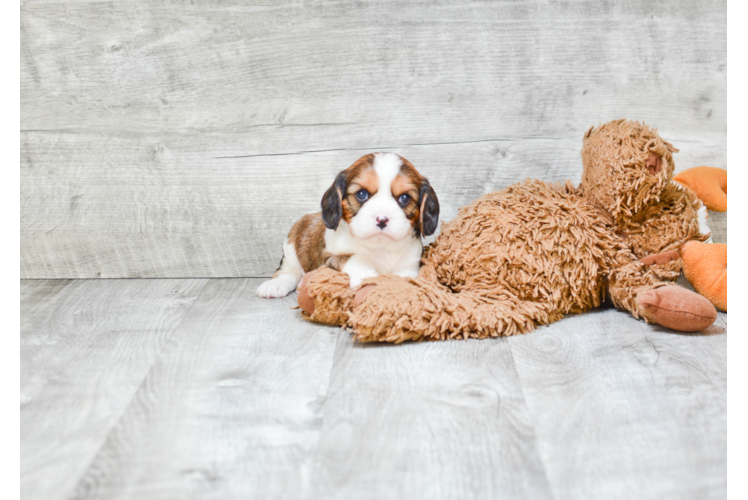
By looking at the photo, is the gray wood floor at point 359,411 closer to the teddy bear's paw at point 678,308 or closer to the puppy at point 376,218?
the teddy bear's paw at point 678,308

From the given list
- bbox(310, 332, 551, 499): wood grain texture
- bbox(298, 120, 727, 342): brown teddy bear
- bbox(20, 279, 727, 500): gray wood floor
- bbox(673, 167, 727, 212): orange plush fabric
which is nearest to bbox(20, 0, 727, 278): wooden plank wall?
bbox(673, 167, 727, 212): orange plush fabric

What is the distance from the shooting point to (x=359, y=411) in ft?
4.66

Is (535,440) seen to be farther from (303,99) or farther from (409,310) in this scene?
(303,99)

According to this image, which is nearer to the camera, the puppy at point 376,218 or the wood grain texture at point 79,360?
the wood grain texture at point 79,360

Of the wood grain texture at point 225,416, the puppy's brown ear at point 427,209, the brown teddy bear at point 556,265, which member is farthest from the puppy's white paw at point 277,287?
the puppy's brown ear at point 427,209

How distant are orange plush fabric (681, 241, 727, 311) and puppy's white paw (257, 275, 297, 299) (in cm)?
120

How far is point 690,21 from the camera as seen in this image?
7.48ft

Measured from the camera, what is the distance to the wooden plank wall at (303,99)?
2236 mm

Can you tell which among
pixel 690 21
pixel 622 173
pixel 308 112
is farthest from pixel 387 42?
pixel 690 21

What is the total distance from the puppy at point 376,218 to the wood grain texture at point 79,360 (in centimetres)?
55

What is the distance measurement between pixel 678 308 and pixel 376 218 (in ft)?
2.66

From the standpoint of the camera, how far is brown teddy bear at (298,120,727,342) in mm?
1765

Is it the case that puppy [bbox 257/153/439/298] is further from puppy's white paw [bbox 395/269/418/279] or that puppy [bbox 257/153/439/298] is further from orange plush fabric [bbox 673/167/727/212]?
orange plush fabric [bbox 673/167/727/212]

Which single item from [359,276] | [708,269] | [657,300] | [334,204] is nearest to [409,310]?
[359,276]
